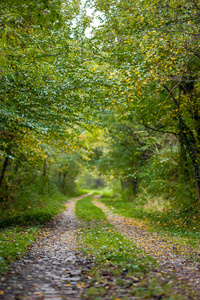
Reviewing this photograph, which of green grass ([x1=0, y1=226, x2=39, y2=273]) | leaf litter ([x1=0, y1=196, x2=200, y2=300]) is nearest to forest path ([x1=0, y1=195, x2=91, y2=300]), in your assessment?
leaf litter ([x1=0, y1=196, x2=200, y2=300])

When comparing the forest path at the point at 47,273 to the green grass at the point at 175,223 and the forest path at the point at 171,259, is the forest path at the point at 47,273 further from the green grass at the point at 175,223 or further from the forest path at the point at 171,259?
the green grass at the point at 175,223

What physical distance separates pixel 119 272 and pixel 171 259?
1.88 m

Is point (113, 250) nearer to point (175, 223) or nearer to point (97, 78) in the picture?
point (175, 223)

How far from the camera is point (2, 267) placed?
4.47 meters

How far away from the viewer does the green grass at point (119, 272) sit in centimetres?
360

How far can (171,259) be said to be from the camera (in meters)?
5.74

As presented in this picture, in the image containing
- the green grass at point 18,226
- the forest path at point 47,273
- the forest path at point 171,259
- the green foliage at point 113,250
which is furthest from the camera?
the green grass at point 18,226

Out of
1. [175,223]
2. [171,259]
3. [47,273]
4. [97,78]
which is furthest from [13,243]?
[175,223]

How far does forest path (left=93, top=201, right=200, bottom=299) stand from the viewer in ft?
13.7

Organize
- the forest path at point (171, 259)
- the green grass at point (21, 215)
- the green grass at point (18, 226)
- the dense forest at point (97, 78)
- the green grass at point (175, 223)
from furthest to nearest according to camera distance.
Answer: the green grass at point (21, 215) → the green grass at point (175, 223) → the dense forest at point (97, 78) → the green grass at point (18, 226) → the forest path at point (171, 259)

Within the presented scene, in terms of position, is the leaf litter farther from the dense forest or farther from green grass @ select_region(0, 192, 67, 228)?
the dense forest

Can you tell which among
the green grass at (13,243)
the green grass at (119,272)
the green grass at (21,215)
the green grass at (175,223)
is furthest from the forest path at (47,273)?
the green grass at (175,223)

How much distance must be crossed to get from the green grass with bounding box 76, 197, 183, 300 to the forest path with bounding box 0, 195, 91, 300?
11.2 inches

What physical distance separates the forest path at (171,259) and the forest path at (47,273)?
1709mm
